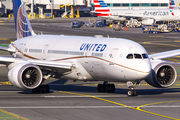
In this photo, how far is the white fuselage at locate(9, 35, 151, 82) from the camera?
3188 centimetres

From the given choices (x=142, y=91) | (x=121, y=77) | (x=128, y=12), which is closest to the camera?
(x=121, y=77)

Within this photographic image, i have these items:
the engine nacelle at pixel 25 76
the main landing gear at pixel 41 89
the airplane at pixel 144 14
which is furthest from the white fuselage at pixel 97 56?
the airplane at pixel 144 14

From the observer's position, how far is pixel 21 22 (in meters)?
48.8

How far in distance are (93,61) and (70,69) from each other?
2.73 meters

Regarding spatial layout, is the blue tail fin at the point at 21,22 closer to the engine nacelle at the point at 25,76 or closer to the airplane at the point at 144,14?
the engine nacelle at the point at 25,76

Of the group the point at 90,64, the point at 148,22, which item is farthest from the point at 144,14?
the point at 90,64

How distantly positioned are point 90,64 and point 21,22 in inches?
683

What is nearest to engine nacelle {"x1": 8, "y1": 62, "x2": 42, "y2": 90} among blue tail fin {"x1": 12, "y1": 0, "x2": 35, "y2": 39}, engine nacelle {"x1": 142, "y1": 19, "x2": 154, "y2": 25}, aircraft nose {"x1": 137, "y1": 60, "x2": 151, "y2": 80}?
aircraft nose {"x1": 137, "y1": 60, "x2": 151, "y2": 80}

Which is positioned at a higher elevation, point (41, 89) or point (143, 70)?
point (143, 70)

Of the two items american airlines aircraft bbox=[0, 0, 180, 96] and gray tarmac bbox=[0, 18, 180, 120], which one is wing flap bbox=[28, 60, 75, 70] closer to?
american airlines aircraft bbox=[0, 0, 180, 96]

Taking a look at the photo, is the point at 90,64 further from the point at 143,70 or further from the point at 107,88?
the point at 143,70
